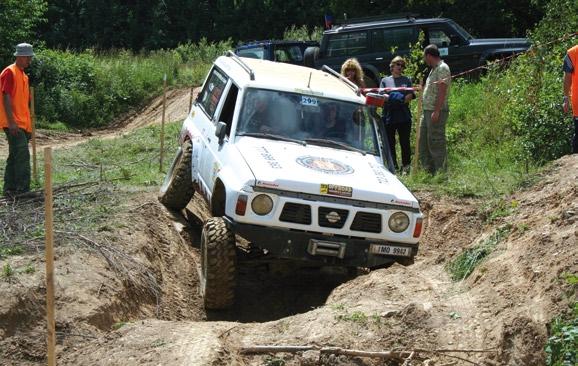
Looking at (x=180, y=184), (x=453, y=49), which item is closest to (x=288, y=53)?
(x=453, y=49)

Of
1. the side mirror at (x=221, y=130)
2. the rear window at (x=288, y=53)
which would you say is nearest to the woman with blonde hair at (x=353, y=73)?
the side mirror at (x=221, y=130)

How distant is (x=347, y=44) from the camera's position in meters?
20.6

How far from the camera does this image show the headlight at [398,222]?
8.74 metres

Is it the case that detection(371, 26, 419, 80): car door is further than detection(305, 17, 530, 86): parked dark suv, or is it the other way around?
detection(371, 26, 419, 80): car door

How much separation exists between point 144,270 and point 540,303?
4000mm

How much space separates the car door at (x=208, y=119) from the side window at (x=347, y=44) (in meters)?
9.23

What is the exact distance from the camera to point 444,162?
12.6 metres

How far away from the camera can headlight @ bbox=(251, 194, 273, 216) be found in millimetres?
8484

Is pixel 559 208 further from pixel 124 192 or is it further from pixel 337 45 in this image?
pixel 337 45

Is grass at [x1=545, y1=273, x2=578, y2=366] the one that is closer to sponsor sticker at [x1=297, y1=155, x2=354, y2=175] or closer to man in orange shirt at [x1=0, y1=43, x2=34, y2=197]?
sponsor sticker at [x1=297, y1=155, x2=354, y2=175]

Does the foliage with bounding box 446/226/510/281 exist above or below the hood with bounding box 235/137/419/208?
below

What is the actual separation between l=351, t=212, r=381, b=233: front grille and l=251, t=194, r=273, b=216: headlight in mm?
768

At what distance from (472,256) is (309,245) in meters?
1.40

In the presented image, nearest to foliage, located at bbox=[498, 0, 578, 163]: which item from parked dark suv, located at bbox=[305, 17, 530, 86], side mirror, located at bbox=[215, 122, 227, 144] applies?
side mirror, located at bbox=[215, 122, 227, 144]
